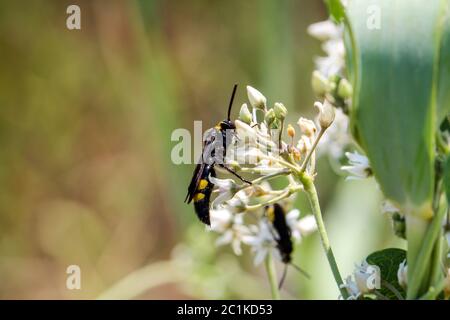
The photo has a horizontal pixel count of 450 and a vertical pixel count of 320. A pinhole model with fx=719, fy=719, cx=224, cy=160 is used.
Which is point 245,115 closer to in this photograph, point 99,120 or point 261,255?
point 261,255

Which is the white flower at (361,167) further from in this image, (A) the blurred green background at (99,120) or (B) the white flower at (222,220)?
A: (A) the blurred green background at (99,120)

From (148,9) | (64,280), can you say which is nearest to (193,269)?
(148,9)

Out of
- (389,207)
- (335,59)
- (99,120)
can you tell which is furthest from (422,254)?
(99,120)

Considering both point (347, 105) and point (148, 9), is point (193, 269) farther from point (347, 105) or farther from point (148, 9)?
point (148, 9)

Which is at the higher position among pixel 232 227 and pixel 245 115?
pixel 245 115

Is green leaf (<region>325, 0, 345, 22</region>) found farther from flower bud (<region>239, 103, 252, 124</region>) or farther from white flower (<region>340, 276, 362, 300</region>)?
white flower (<region>340, 276, 362, 300</region>)

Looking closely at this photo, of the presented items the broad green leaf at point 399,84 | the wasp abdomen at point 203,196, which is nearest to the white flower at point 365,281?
the broad green leaf at point 399,84

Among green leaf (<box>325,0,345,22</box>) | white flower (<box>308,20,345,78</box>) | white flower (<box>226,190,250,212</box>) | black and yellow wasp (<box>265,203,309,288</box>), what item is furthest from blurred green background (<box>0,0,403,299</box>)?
green leaf (<box>325,0,345,22</box>)
